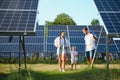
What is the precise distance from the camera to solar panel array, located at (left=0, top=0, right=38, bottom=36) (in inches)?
510

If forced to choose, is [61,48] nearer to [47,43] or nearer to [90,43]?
[90,43]

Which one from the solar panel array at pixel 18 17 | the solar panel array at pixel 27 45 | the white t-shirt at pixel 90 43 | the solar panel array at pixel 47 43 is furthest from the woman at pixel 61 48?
the solar panel array at pixel 27 45

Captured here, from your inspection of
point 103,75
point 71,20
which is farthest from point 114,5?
point 71,20

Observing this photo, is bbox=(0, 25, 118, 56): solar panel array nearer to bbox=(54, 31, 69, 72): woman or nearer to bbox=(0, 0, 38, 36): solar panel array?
bbox=(0, 0, 38, 36): solar panel array

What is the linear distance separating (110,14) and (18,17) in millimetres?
4551

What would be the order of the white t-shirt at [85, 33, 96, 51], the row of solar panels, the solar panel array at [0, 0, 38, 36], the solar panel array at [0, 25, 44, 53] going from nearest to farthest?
1. the solar panel array at [0, 0, 38, 36]
2. the white t-shirt at [85, 33, 96, 51]
3. the solar panel array at [0, 25, 44, 53]
4. the row of solar panels

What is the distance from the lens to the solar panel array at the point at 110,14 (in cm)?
1440

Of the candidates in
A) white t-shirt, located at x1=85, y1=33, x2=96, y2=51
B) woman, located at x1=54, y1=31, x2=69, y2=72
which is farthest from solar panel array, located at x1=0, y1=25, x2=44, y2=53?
white t-shirt, located at x1=85, y1=33, x2=96, y2=51

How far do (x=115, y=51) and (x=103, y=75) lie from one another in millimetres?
16291

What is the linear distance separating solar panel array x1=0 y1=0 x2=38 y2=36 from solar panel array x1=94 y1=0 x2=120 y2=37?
290 centimetres

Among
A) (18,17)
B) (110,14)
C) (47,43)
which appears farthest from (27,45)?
(18,17)

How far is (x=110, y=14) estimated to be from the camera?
17.1 m

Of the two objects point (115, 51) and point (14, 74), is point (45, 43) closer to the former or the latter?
point (115, 51)

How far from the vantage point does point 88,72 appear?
1137cm
